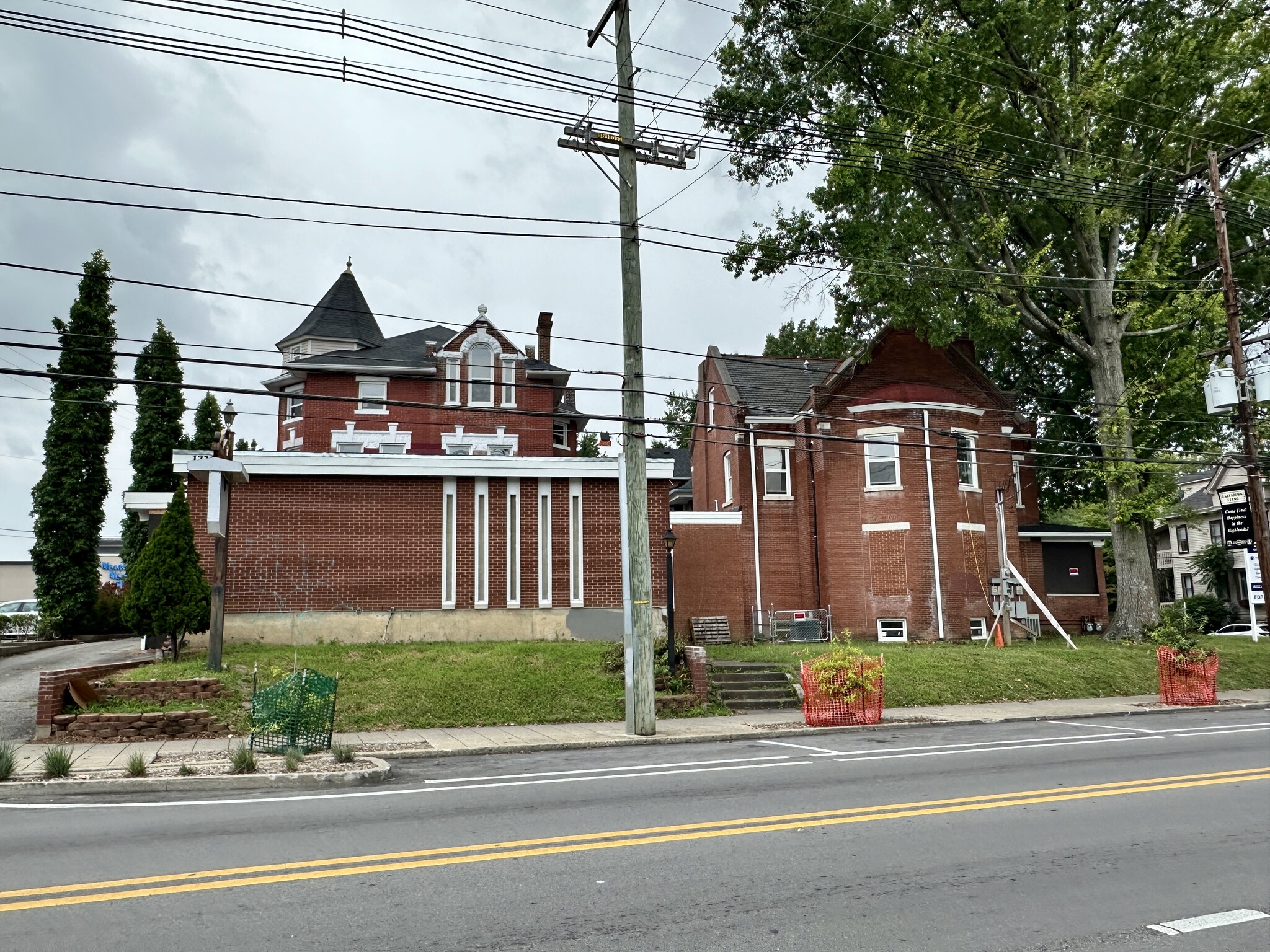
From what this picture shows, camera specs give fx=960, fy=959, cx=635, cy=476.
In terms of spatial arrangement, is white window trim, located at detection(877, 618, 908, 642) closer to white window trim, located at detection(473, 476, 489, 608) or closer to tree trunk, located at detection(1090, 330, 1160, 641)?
tree trunk, located at detection(1090, 330, 1160, 641)

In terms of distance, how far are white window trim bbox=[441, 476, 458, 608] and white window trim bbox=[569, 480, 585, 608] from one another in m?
3.00

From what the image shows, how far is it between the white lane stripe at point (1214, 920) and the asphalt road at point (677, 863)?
3 centimetres

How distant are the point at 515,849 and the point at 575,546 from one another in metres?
18.1

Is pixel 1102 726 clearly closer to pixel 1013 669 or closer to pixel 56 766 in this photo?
pixel 1013 669

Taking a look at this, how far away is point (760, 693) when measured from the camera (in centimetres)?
2000

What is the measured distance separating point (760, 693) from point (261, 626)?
39.3ft

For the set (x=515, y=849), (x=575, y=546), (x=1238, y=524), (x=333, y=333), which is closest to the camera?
(x=515, y=849)

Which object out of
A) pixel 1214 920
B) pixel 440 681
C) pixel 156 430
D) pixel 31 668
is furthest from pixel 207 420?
pixel 1214 920

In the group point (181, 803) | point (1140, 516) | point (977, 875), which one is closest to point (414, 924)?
point (977, 875)

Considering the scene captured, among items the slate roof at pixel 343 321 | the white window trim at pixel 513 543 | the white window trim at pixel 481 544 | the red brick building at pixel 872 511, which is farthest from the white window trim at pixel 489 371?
the white window trim at pixel 481 544

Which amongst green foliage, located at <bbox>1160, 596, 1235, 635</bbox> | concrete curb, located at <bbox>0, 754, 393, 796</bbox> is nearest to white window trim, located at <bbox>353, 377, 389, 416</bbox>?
concrete curb, located at <bbox>0, 754, 393, 796</bbox>

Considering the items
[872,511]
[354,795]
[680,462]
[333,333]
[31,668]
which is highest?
[333,333]

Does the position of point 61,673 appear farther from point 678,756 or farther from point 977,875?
point 977,875

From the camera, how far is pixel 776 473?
32312 millimetres
